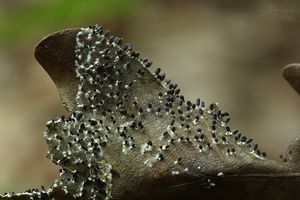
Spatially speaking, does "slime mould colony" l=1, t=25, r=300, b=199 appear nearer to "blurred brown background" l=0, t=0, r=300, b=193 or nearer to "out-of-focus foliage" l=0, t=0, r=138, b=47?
"blurred brown background" l=0, t=0, r=300, b=193

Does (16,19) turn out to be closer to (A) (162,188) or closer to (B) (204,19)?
(B) (204,19)

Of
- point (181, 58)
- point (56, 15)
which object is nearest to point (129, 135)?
point (181, 58)

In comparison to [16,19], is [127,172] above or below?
below

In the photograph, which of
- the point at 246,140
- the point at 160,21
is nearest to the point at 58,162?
the point at 246,140

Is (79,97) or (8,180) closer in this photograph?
(79,97)

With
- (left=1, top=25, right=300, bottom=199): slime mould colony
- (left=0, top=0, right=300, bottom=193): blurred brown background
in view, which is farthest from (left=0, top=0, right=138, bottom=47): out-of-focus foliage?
(left=1, top=25, right=300, bottom=199): slime mould colony

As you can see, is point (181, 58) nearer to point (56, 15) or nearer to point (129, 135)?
point (56, 15)

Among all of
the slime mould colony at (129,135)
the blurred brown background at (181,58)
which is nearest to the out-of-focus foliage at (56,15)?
the blurred brown background at (181,58)
